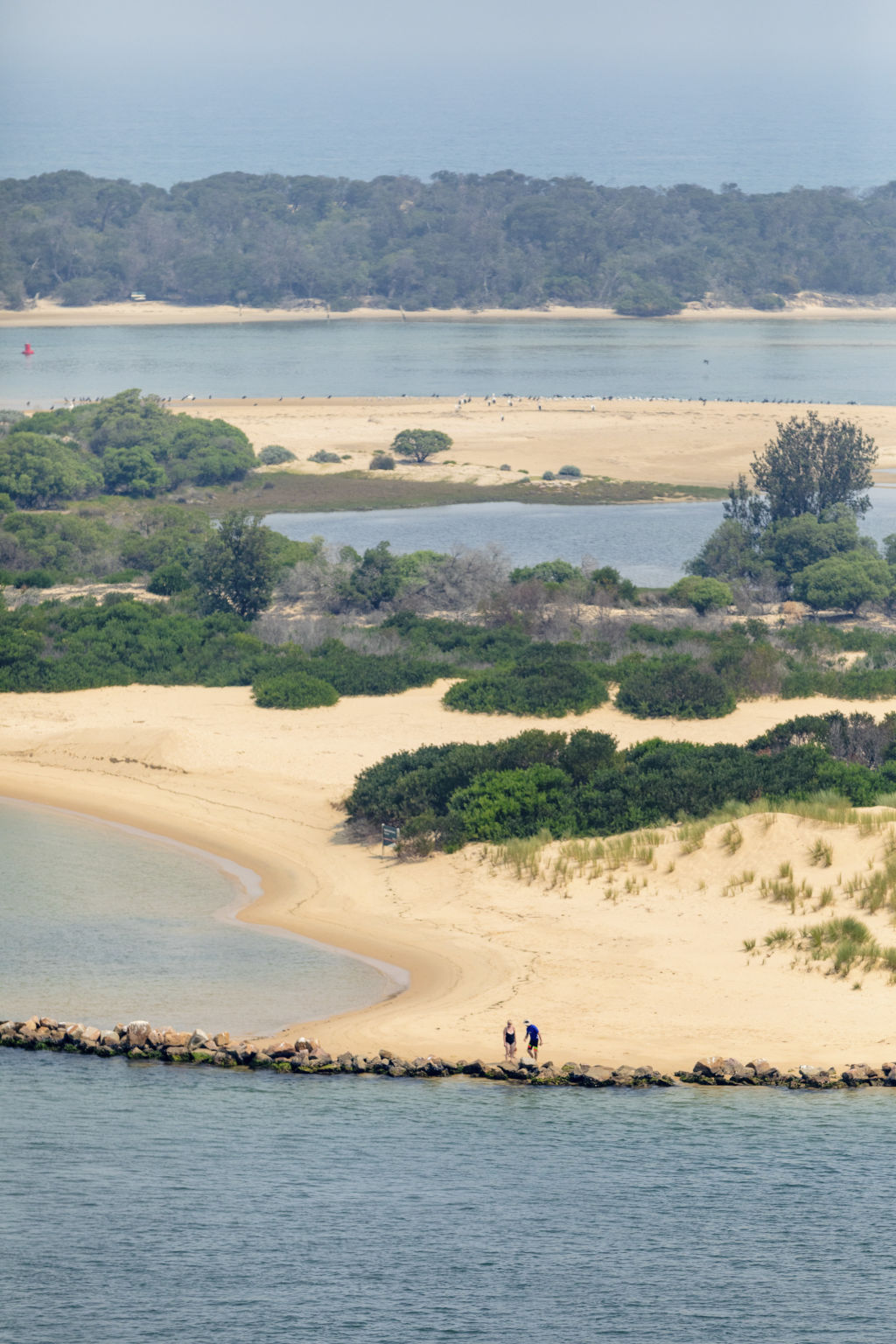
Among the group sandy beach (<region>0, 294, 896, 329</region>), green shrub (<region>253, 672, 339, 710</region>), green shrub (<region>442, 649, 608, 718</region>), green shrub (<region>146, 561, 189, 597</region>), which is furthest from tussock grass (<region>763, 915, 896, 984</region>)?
sandy beach (<region>0, 294, 896, 329</region>)

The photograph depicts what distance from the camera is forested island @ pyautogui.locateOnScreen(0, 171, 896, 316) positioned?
164 meters

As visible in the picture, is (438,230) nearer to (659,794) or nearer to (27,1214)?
(659,794)

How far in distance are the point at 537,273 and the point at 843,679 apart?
133918 millimetres

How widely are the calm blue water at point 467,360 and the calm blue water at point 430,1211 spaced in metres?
84.4

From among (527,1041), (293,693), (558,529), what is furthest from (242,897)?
(558,529)

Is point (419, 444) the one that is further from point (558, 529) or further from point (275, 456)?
point (558, 529)

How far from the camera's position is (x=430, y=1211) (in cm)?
1845

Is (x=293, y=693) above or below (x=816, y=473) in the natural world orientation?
below

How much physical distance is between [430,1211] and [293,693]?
69.9 feet

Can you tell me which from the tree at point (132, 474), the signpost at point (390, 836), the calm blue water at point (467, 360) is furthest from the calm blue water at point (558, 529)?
the calm blue water at point (467, 360)

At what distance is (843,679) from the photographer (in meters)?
39.6

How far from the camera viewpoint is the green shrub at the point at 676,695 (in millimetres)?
37281

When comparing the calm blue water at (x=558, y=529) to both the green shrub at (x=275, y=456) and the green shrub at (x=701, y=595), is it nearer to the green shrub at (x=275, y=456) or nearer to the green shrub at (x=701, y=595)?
the green shrub at (x=701, y=595)

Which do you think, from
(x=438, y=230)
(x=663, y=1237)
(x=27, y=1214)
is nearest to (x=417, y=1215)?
(x=663, y=1237)
